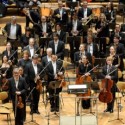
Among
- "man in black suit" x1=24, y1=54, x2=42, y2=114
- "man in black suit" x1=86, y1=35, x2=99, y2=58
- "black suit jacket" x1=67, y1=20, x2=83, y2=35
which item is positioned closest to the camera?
"man in black suit" x1=24, y1=54, x2=42, y2=114

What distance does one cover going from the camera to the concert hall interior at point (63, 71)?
1009 cm

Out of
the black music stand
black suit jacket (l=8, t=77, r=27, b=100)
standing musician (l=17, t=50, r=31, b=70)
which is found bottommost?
black suit jacket (l=8, t=77, r=27, b=100)

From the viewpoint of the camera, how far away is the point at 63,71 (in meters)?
10.9

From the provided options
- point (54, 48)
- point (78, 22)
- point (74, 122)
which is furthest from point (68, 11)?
point (74, 122)

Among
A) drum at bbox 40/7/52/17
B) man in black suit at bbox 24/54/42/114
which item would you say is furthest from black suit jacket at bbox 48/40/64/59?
drum at bbox 40/7/52/17

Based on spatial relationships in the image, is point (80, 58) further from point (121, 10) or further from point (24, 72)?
point (121, 10)

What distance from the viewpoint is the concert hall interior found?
10086 millimetres

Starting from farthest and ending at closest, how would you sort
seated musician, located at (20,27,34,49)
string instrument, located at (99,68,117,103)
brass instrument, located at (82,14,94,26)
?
1. brass instrument, located at (82,14,94,26)
2. seated musician, located at (20,27,34,49)
3. string instrument, located at (99,68,117,103)

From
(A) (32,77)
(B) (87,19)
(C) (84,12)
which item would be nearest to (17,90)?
(A) (32,77)

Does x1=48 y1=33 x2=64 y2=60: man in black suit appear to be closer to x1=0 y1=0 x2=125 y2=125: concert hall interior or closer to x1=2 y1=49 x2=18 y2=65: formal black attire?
x1=0 y1=0 x2=125 y2=125: concert hall interior

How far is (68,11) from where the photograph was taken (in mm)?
13852

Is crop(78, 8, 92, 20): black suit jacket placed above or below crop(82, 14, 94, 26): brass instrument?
above

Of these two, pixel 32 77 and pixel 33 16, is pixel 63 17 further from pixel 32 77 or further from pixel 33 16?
pixel 32 77

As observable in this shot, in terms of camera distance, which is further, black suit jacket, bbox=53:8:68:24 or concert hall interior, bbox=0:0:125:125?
black suit jacket, bbox=53:8:68:24
